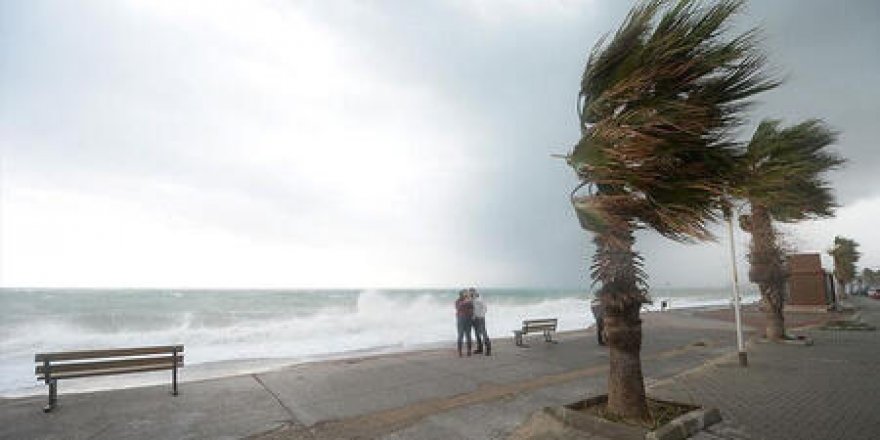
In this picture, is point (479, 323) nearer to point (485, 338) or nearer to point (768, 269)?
point (485, 338)

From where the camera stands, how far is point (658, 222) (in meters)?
5.36

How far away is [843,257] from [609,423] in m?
51.6

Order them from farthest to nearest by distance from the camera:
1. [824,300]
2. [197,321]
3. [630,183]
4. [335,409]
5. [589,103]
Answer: [197,321], [824,300], [335,409], [589,103], [630,183]

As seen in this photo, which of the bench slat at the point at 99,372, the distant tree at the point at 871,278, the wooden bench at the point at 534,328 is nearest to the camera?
the bench slat at the point at 99,372

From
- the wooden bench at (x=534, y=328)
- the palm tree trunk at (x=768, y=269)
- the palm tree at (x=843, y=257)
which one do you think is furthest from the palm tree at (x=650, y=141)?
the palm tree at (x=843, y=257)

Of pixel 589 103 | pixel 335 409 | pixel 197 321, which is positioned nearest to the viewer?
pixel 589 103

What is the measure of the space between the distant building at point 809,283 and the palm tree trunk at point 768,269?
17.1m

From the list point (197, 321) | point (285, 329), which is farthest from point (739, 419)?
point (197, 321)

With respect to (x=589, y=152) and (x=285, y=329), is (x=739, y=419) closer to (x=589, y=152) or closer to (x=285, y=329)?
(x=589, y=152)

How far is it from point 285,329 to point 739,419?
76.8 ft

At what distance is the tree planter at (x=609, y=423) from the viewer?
4.98m

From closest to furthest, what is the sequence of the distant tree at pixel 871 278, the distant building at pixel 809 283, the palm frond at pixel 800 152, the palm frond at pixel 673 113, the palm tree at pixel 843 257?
1. the palm frond at pixel 673 113
2. the palm frond at pixel 800 152
3. the distant building at pixel 809 283
4. the palm tree at pixel 843 257
5. the distant tree at pixel 871 278

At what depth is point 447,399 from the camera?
7.38 metres

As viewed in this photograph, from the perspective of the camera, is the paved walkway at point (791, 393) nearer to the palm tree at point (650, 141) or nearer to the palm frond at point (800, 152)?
the palm tree at point (650, 141)
